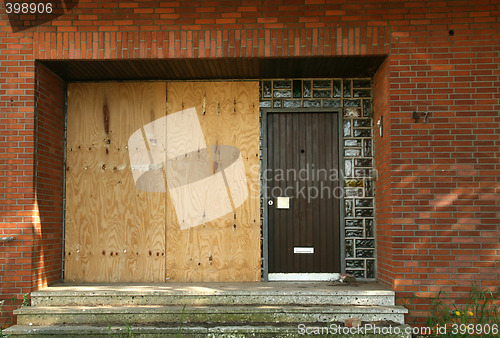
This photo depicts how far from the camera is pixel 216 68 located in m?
5.95

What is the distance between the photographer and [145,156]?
6359mm

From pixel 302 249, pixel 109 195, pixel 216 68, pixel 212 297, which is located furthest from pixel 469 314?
pixel 109 195

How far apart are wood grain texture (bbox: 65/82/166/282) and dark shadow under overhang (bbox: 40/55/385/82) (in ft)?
0.98

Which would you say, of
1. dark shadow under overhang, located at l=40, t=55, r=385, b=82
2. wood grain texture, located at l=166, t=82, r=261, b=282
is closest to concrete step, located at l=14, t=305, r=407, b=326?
wood grain texture, located at l=166, t=82, r=261, b=282

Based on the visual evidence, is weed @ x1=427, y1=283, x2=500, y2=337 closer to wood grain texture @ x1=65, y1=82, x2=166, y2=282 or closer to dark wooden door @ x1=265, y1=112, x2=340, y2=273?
dark wooden door @ x1=265, y1=112, x2=340, y2=273

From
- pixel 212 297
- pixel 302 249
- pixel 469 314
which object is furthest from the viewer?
pixel 302 249

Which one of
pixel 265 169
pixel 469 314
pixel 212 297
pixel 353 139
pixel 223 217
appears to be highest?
pixel 353 139

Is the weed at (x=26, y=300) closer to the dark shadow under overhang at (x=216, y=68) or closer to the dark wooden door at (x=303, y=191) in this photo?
the dark shadow under overhang at (x=216, y=68)

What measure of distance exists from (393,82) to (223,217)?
277cm

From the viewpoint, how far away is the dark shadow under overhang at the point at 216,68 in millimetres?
5637

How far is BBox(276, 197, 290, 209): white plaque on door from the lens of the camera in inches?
248

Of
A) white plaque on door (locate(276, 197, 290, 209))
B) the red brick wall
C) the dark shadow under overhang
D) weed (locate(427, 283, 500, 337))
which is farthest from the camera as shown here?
white plaque on door (locate(276, 197, 290, 209))

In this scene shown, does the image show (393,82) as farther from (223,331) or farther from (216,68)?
(223,331)

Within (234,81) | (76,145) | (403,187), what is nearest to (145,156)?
(76,145)
